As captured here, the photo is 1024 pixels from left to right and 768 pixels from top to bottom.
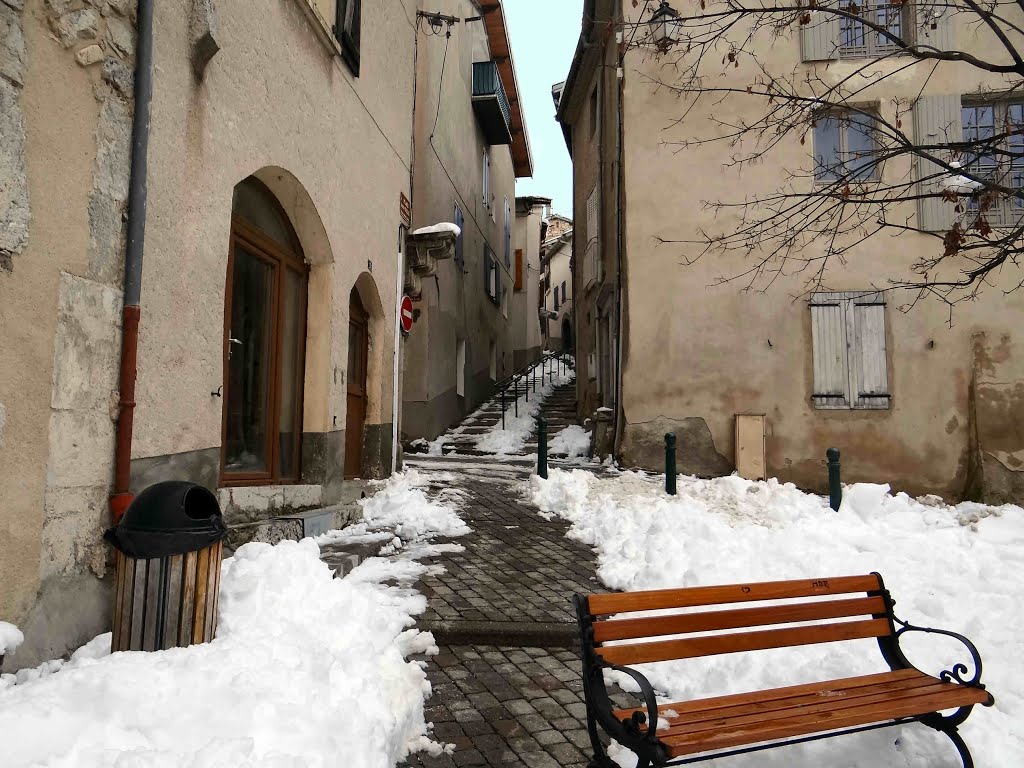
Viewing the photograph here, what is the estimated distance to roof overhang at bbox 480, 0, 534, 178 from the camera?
1915 cm

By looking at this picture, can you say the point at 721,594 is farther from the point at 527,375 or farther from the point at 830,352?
the point at 527,375

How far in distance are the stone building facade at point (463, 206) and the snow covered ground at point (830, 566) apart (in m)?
4.92

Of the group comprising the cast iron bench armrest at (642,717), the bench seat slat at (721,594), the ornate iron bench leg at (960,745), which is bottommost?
the ornate iron bench leg at (960,745)

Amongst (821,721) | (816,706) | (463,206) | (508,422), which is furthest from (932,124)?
(821,721)

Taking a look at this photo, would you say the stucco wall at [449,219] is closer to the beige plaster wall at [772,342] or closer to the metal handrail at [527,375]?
the metal handrail at [527,375]

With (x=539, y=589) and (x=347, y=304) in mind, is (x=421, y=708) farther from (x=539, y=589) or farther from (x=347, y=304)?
(x=347, y=304)

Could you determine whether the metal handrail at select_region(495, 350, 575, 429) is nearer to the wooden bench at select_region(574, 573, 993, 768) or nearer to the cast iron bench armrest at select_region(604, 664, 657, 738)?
the wooden bench at select_region(574, 573, 993, 768)

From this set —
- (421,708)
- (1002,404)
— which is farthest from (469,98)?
(421,708)

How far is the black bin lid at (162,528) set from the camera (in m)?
3.02

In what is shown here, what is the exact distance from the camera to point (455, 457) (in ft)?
43.0

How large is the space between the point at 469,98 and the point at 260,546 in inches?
630

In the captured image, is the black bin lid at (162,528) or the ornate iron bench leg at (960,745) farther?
the black bin lid at (162,528)

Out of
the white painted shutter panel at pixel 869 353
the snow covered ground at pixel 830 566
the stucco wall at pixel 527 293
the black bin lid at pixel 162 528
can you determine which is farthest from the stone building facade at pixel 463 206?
the black bin lid at pixel 162 528

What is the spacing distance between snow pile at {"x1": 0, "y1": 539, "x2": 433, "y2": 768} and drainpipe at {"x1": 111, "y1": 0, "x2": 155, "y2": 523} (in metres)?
0.82
